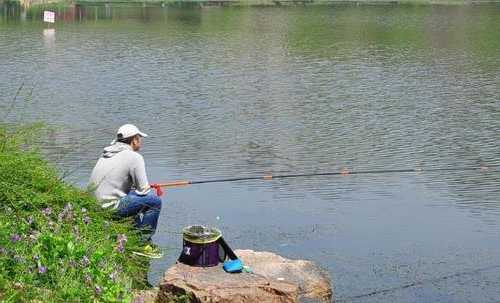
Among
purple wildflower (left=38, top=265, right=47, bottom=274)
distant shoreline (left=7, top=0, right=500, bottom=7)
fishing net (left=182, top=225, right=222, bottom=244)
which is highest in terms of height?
purple wildflower (left=38, top=265, right=47, bottom=274)

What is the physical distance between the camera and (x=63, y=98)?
73.7 ft

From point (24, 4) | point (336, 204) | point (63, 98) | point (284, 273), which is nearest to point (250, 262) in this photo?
point (284, 273)

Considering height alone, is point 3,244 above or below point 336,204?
above

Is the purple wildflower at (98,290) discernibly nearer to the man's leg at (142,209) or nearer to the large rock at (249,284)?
the large rock at (249,284)

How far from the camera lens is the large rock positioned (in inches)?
304

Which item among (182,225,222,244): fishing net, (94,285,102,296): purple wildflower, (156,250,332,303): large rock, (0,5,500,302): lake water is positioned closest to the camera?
(94,285,102,296): purple wildflower

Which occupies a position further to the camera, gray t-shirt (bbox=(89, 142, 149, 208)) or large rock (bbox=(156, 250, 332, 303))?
gray t-shirt (bbox=(89, 142, 149, 208))

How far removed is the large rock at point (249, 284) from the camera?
7723mm

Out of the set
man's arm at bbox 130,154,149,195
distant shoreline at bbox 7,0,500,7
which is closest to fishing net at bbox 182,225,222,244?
man's arm at bbox 130,154,149,195

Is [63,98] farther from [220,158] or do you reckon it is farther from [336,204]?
[336,204]

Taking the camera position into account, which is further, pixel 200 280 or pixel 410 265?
pixel 410 265

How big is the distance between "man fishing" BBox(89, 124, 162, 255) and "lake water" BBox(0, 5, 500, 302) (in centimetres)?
35

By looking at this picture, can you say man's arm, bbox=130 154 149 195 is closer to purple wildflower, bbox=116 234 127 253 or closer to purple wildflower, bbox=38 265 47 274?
purple wildflower, bbox=116 234 127 253

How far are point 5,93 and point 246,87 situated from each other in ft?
18.6
